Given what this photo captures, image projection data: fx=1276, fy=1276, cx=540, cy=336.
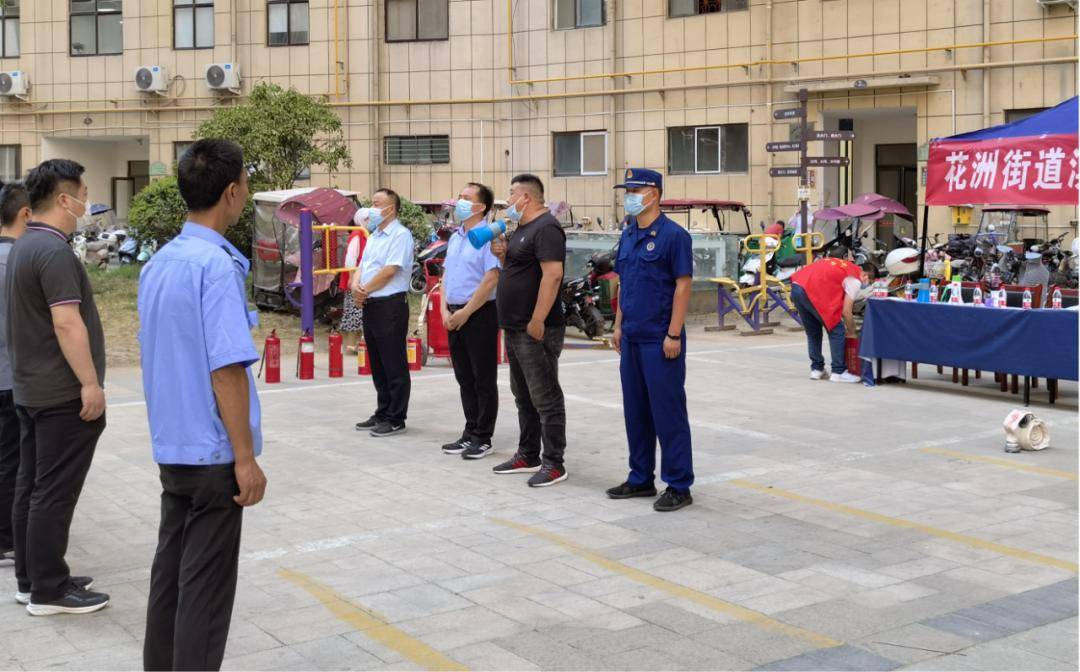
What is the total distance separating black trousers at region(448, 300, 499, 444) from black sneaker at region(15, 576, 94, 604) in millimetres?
3631

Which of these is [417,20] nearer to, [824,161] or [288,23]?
[288,23]

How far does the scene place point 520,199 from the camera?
8.20m

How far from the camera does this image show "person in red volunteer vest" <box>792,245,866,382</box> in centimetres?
1288

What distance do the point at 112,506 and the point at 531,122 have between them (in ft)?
65.8

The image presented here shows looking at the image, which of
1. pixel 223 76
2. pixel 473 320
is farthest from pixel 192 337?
pixel 223 76

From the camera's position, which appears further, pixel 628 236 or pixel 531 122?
pixel 531 122

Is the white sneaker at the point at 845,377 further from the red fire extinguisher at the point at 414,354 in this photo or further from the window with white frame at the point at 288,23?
the window with white frame at the point at 288,23

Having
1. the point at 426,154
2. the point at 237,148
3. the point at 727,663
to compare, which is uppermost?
the point at 426,154

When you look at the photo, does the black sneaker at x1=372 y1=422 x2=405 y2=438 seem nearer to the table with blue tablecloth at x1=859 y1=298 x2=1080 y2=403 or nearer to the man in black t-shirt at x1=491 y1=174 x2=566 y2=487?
the man in black t-shirt at x1=491 y1=174 x2=566 y2=487

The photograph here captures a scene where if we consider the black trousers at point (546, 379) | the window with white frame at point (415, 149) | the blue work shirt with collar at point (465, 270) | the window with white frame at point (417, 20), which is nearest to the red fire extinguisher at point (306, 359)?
the blue work shirt with collar at point (465, 270)

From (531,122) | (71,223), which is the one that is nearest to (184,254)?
(71,223)

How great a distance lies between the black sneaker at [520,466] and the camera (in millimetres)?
8562

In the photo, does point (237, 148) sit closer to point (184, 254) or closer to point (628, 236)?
point (184, 254)

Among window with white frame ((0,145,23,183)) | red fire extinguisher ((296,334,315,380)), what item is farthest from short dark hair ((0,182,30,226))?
window with white frame ((0,145,23,183))
